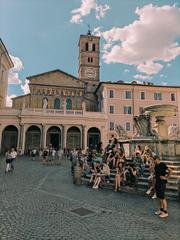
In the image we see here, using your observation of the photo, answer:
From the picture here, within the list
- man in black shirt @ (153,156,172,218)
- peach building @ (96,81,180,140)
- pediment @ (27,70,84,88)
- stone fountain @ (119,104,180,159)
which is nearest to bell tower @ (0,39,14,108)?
pediment @ (27,70,84,88)

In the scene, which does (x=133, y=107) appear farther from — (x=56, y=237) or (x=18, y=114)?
(x=56, y=237)

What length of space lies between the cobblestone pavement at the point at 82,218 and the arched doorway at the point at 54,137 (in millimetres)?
26364

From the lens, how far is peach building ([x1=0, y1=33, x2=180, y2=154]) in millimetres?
32188

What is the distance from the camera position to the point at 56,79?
137 ft

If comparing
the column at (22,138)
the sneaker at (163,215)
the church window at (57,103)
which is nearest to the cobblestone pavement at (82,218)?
the sneaker at (163,215)

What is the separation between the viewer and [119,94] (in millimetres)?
38562

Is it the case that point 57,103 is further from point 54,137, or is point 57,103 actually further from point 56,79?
point 54,137

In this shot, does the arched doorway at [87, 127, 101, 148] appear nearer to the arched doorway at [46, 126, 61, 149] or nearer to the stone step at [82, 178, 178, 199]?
the arched doorway at [46, 126, 61, 149]

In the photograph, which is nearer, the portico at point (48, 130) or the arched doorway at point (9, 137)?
the portico at point (48, 130)

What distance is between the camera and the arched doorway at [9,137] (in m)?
32.2

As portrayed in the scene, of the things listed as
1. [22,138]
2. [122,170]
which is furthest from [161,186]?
[22,138]

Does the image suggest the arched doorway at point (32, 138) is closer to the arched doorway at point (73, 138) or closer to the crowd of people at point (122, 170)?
the arched doorway at point (73, 138)

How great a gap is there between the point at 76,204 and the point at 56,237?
99.1 inches

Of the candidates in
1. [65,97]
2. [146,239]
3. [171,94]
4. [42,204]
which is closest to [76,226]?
[146,239]
